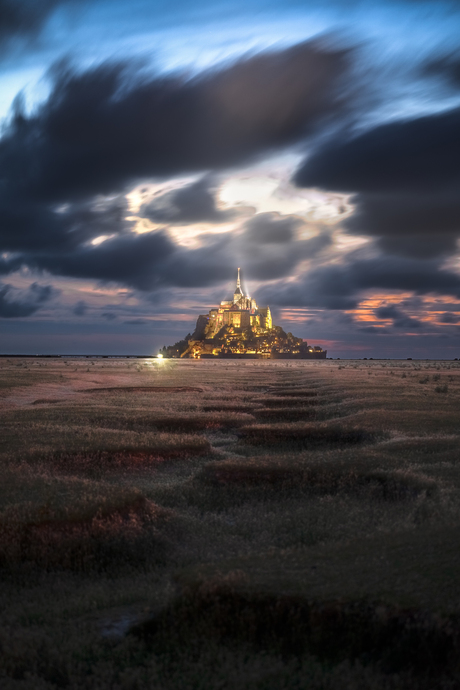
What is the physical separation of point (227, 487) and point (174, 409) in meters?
16.8

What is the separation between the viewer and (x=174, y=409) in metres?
29.8

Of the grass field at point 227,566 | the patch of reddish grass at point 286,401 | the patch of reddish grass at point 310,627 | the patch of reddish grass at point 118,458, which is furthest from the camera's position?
the patch of reddish grass at point 286,401

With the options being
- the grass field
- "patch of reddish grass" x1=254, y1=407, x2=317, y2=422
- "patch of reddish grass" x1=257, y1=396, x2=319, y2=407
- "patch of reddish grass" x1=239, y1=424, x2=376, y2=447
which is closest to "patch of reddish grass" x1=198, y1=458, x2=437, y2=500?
the grass field

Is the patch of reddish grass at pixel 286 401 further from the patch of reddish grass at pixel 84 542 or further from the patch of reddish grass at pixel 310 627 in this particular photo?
the patch of reddish grass at pixel 310 627

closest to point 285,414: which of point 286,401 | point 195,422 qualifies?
point 195,422

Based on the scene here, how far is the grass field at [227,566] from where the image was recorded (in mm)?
5305

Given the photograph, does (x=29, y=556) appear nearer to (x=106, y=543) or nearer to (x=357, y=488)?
(x=106, y=543)

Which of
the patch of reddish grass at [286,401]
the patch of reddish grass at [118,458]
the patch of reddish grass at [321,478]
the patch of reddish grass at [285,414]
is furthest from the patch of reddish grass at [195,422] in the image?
the patch of reddish grass at [321,478]

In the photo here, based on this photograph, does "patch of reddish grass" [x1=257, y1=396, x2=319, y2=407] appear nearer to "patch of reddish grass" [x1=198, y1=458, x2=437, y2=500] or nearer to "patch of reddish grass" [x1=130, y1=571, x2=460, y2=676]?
"patch of reddish grass" [x1=198, y1=458, x2=437, y2=500]

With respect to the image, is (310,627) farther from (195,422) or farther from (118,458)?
(195,422)

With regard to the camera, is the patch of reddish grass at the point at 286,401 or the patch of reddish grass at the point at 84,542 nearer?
the patch of reddish grass at the point at 84,542

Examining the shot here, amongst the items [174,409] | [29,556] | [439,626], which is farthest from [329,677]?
[174,409]

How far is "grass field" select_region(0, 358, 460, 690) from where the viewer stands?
530cm

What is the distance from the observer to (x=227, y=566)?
723 cm
